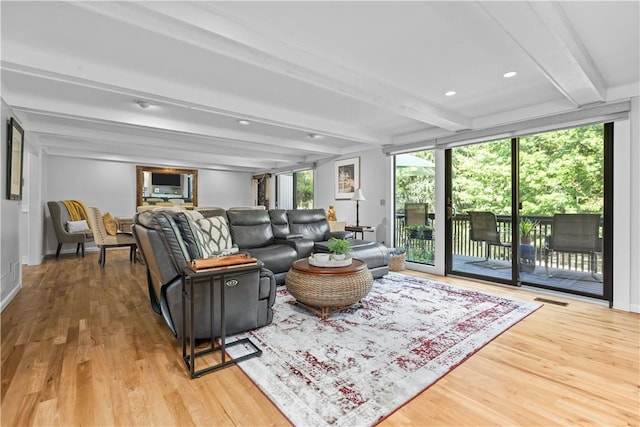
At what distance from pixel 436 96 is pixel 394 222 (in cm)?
265

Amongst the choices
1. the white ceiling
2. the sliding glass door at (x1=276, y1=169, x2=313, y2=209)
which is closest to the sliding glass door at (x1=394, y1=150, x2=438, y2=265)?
the white ceiling

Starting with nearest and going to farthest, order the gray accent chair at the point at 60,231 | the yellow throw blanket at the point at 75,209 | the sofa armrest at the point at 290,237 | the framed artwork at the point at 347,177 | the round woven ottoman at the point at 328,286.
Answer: the round woven ottoman at the point at 328,286
the sofa armrest at the point at 290,237
the gray accent chair at the point at 60,231
the framed artwork at the point at 347,177
the yellow throw blanket at the point at 75,209

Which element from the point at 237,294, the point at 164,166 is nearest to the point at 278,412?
the point at 237,294

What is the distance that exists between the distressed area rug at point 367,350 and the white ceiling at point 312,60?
6.96 ft

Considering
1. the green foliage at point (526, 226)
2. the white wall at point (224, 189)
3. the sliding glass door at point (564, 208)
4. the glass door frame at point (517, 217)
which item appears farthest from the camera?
the white wall at point (224, 189)

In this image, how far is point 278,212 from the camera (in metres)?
4.91

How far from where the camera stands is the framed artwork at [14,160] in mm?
3215

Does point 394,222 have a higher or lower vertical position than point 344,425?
higher

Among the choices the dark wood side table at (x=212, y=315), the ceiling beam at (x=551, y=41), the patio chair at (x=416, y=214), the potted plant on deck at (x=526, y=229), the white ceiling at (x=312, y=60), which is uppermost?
the white ceiling at (x=312, y=60)

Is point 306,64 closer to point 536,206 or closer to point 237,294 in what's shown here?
point 237,294

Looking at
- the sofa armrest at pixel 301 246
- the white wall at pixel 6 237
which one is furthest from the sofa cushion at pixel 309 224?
the white wall at pixel 6 237

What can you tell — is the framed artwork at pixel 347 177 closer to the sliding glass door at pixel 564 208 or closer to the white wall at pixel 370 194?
the white wall at pixel 370 194

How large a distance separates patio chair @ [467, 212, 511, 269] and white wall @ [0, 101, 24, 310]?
555 cm

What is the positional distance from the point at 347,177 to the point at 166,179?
495cm
